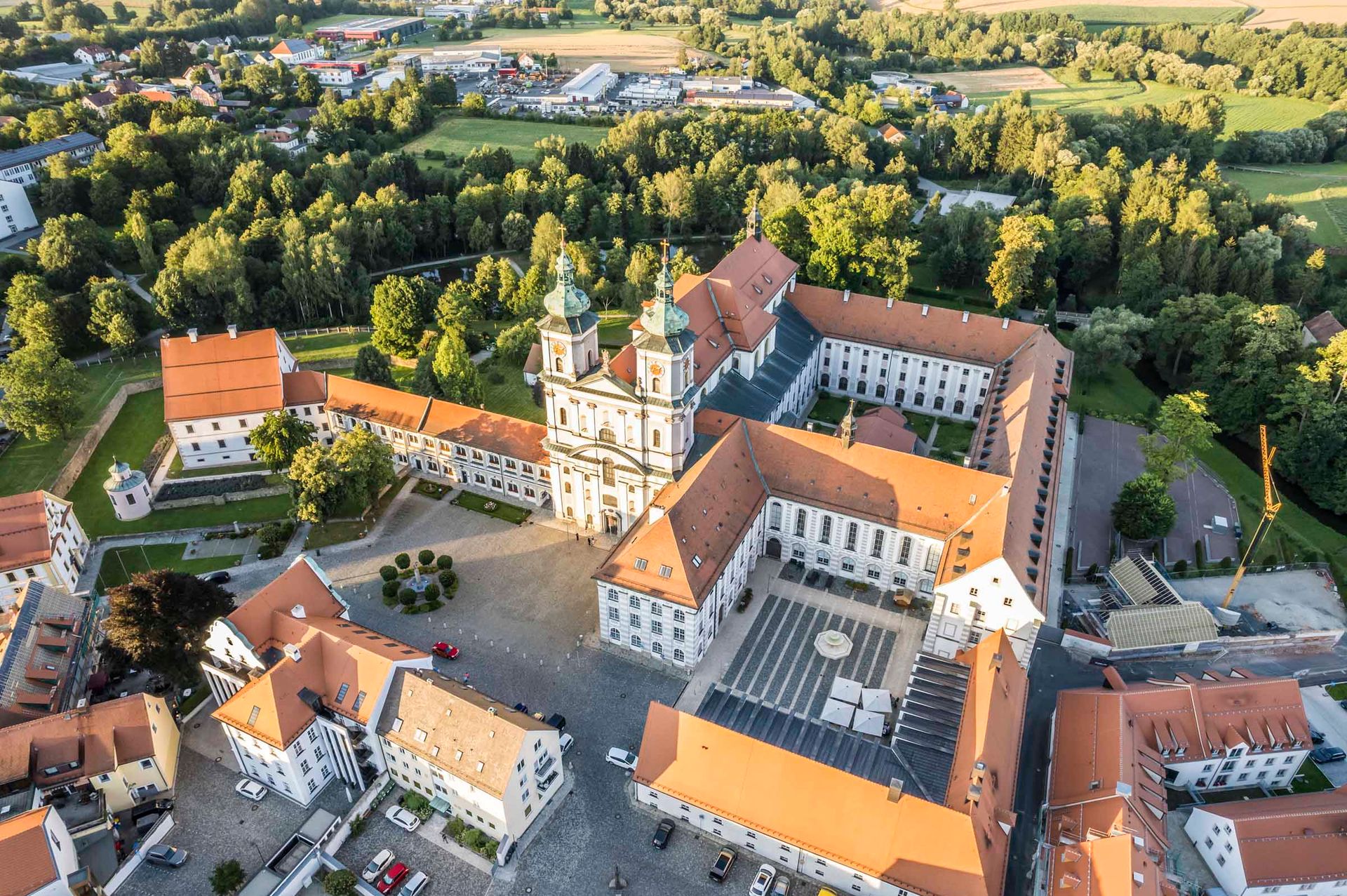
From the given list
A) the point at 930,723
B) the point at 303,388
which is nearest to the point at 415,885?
the point at 930,723

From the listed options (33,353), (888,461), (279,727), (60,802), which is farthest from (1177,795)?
(33,353)

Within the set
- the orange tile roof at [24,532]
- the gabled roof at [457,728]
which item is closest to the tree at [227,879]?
the gabled roof at [457,728]

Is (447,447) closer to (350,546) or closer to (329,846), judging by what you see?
(350,546)

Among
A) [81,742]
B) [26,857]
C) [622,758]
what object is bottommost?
[622,758]

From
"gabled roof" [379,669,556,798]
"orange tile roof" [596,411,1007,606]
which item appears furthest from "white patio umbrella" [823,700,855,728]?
"gabled roof" [379,669,556,798]

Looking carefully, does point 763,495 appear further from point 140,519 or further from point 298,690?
point 140,519

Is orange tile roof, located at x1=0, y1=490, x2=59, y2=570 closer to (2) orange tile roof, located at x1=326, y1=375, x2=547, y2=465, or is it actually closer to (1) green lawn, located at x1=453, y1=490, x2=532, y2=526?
(2) orange tile roof, located at x1=326, y1=375, x2=547, y2=465
